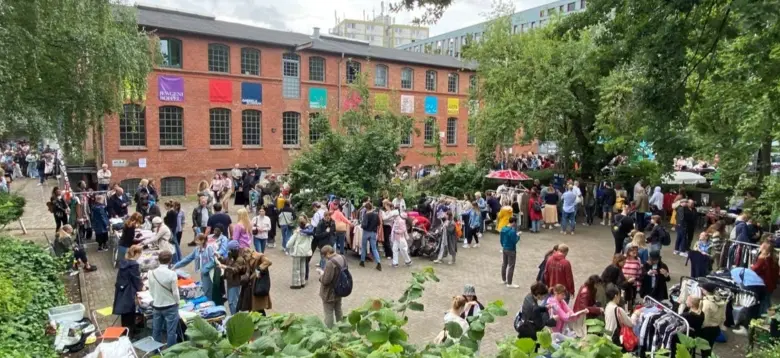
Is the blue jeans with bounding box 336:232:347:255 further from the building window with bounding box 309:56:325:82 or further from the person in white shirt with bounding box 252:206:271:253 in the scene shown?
the building window with bounding box 309:56:325:82

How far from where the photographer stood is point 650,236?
12.3m

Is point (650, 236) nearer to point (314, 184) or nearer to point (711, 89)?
point (711, 89)

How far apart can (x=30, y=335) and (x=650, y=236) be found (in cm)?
1231

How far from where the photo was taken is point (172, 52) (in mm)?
27578

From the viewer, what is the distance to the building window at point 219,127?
97.0 ft

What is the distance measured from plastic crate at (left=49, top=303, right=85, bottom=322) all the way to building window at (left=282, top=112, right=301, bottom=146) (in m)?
24.5

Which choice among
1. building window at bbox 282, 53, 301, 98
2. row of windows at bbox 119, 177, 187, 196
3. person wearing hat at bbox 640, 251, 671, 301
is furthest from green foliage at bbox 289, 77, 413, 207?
Result: building window at bbox 282, 53, 301, 98

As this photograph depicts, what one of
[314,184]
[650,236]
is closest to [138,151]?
[314,184]

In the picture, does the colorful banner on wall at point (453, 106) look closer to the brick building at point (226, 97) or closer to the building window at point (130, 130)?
the brick building at point (226, 97)

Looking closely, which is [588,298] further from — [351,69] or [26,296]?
[351,69]

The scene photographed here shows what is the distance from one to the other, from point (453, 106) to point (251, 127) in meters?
16.7

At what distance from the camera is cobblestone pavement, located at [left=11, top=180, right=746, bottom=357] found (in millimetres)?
9578

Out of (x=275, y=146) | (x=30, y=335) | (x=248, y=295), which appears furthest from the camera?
(x=275, y=146)

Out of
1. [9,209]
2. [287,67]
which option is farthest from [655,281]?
[287,67]
